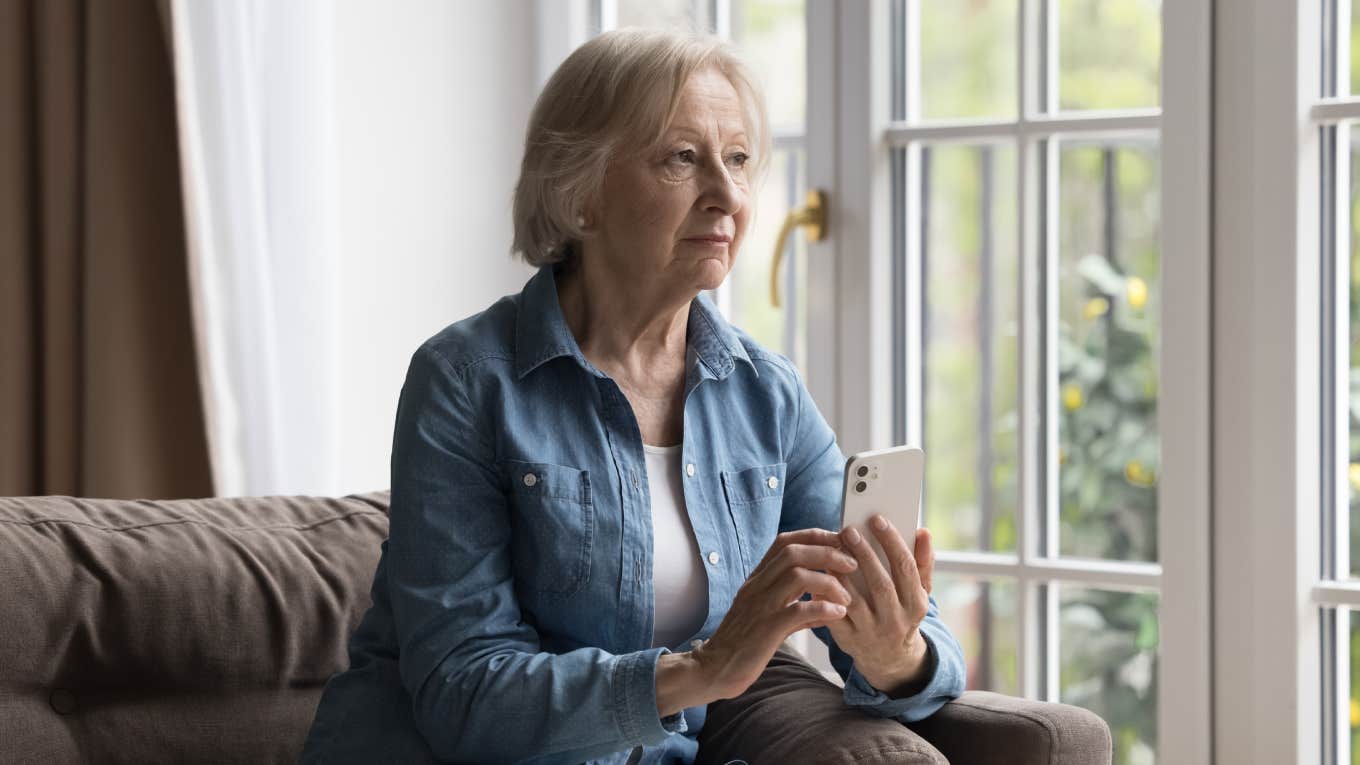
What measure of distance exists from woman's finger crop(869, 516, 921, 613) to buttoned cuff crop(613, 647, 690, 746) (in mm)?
238

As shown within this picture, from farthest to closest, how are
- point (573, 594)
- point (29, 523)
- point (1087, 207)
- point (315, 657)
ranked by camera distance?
point (1087, 207)
point (315, 657)
point (29, 523)
point (573, 594)

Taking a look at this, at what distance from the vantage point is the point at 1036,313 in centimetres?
252

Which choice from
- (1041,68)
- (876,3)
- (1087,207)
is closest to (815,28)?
(876,3)

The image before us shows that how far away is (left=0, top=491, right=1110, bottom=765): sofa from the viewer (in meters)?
1.60

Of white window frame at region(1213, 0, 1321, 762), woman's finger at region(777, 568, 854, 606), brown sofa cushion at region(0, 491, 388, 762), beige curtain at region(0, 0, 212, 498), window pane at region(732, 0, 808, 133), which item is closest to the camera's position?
woman's finger at region(777, 568, 854, 606)

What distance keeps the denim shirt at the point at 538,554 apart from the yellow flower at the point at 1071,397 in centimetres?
95

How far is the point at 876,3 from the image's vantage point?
2615 millimetres

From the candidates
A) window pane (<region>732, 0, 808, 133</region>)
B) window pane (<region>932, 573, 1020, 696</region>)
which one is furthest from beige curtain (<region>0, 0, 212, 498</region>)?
window pane (<region>932, 573, 1020, 696</region>)

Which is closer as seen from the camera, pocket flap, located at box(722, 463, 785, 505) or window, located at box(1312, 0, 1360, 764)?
pocket flap, located at box(722, 463, 785, 505)

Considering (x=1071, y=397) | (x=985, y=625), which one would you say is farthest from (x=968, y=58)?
(x=985, y=625)

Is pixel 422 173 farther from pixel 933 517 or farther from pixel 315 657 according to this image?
pixel 315 657

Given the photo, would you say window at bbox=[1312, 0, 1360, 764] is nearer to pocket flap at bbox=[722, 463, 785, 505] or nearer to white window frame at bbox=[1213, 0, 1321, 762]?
white window frame at bbox=[1213, 0, 1321, 762]

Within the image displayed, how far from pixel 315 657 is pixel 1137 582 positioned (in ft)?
4.40

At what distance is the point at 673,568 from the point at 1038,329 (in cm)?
115
